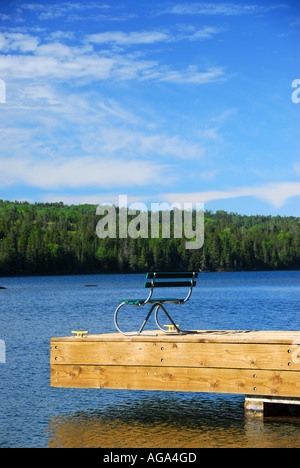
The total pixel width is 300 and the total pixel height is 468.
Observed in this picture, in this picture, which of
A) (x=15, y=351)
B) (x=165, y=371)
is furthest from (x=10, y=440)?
(x=15, y=351)

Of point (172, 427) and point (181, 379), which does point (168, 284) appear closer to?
point (181, 379)

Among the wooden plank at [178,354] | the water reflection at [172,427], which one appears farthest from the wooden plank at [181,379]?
the water reflection at [172,427]

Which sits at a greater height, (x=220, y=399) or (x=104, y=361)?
(x=104, y=361)

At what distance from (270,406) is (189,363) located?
1.58 m

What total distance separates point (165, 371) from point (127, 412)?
1.72m

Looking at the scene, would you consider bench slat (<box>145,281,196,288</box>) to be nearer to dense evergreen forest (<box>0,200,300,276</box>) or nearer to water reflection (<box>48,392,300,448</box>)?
water reflection (<box>48,392,300,448</box>)

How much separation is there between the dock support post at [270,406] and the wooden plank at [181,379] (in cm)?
18

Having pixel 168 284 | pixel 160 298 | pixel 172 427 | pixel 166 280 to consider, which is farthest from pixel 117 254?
pixel 172 427

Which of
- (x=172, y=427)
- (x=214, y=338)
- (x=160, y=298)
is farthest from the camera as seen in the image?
(x=160, y=298)

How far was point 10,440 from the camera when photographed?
998cm

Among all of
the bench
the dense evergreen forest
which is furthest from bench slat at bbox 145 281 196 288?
A: the dense evergreen forest

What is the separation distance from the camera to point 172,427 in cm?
1016

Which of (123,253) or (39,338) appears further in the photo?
(123,253)

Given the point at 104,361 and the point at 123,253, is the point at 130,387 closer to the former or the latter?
the point at 104,361
